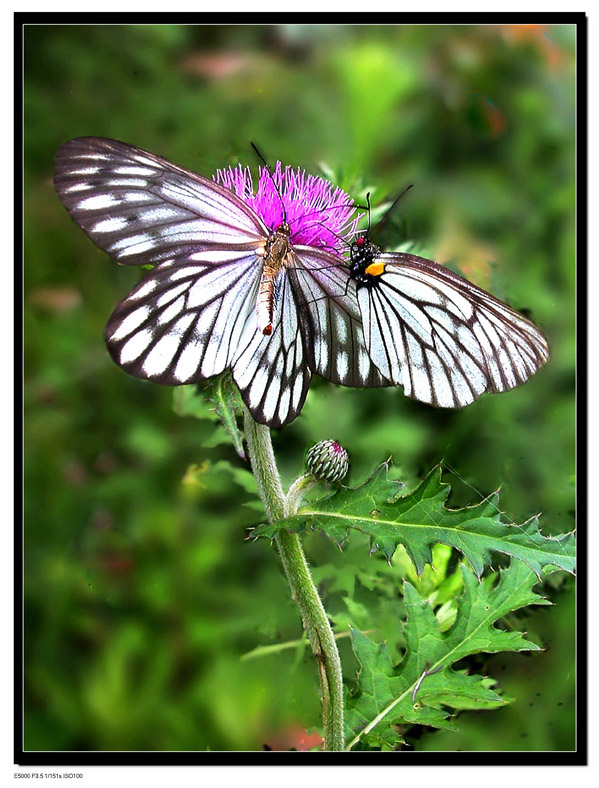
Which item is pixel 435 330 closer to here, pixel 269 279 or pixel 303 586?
pixel 269 279

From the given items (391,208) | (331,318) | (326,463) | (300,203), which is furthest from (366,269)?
(326,463)

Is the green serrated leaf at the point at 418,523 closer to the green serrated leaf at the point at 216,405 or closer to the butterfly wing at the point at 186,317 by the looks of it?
the green serrated leaf at the point at 216,405

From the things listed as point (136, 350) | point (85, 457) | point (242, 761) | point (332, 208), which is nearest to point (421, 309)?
point (332, 208)

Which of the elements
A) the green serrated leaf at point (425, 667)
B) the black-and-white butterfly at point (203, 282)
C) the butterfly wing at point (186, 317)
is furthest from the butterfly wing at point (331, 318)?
the green serrated leaf at point (425, 667)

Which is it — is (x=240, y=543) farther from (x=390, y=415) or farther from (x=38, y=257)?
(x=38, y=257)

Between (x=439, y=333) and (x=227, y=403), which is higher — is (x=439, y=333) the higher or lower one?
the higher one

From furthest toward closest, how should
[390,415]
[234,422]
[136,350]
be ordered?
[390,415]
[234,422]
[136,350]
